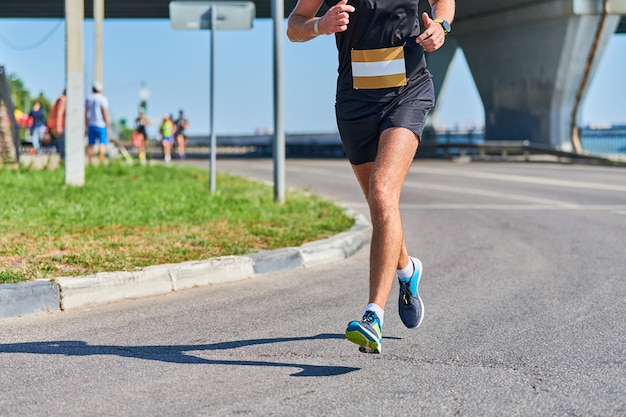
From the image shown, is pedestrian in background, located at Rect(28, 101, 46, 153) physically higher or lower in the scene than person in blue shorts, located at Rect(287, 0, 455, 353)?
lower

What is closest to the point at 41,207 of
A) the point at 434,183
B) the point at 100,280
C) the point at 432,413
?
the point at 100,280

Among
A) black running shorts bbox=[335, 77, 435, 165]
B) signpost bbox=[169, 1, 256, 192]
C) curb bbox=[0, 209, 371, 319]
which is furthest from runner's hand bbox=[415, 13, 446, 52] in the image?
signpost bbox=[169, 1, 256, 192]

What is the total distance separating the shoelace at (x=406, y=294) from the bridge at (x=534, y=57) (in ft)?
101

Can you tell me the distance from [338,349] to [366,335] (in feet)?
1.67

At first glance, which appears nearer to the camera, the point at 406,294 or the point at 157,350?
the point at 157,350

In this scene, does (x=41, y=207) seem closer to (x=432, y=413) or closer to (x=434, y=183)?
(x=432, y=413)

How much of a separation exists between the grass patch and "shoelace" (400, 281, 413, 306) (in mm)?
2464

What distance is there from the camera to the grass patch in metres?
6.95

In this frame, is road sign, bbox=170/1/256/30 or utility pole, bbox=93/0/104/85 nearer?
road sign, bbox=170/1/256/30

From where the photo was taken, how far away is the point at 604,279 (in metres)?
6.81

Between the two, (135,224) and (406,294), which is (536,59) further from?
(406,294)

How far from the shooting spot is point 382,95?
4562 mm

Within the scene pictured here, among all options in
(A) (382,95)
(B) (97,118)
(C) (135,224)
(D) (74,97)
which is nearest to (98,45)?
(B) (97,118)

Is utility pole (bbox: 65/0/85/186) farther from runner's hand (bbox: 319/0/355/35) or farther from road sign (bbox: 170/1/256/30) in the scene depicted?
runner's hand (bbox: 319/0/355/35)
